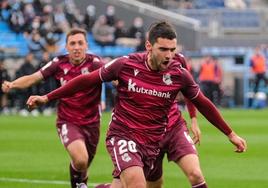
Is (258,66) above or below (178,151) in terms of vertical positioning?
below

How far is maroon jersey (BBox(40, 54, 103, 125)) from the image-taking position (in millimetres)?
12008

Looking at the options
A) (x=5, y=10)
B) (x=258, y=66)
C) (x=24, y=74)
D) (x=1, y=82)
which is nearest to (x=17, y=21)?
(x=5, y=10)

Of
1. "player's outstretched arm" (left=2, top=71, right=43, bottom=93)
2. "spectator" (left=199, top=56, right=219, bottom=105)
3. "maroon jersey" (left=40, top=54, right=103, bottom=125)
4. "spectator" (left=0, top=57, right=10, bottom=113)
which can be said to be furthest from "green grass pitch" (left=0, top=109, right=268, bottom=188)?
"spectator" (left=199, top=56, right=219, bottom=105)

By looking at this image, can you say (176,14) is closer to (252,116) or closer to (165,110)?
(252,116)

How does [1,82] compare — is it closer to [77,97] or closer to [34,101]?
[77,97]

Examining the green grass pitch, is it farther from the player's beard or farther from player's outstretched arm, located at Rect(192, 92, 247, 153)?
player's outstretched arm, located at Rect(192, 92, 247, 153)

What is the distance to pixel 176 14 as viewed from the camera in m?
43.6

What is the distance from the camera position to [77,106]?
39.5 feet

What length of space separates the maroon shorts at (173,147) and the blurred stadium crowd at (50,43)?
66.6 feet

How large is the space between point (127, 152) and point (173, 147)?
3.37 feet

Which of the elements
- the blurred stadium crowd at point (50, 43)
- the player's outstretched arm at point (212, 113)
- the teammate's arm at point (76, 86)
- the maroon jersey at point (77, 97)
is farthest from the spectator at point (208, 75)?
the teammate's arm at point (76, 86)

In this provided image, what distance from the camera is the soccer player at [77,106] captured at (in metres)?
11.9

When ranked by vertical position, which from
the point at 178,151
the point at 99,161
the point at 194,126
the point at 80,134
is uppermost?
the point at 194,126

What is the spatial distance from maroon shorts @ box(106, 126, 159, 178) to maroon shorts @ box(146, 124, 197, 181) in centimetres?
50
